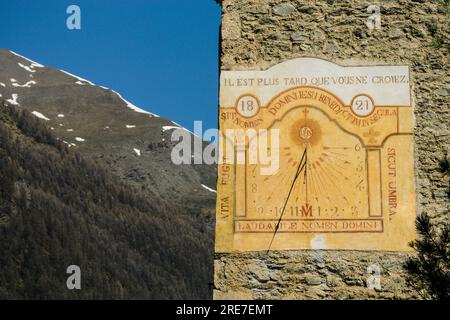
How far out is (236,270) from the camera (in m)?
8.16

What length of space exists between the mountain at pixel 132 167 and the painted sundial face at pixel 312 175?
1635 cm

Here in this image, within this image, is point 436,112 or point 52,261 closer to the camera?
point 436,112

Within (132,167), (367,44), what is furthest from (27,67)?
(367,44)

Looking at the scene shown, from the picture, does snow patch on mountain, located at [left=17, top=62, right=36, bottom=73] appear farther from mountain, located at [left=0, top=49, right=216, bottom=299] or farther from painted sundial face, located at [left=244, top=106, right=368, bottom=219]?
painted sundial face, located at [left=244, top=106, right=368, bottom=219]

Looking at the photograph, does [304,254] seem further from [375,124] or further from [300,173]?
[375,124]

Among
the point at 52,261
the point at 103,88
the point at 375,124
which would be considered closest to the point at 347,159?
Result: the point at 375,124

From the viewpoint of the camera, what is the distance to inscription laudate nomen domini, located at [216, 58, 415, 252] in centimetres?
823

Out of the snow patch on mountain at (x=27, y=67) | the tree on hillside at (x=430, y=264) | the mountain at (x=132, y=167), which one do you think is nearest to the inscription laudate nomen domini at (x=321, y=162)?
the tree on hillside at (x=430, y=264)

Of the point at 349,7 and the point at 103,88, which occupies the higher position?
the point at 103,88

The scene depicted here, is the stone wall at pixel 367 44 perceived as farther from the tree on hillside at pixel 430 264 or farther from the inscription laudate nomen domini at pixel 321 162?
the tree on hillside at pixel 430 264

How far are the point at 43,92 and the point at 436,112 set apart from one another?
104 meters

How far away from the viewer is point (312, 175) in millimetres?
8398

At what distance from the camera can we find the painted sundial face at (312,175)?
830cm

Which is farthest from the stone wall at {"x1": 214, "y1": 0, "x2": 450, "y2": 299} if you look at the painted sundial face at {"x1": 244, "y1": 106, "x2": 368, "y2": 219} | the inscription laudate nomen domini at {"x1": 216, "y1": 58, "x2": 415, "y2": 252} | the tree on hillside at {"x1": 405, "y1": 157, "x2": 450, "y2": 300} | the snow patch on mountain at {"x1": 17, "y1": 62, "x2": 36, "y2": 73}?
the snow patch on mountain at {"x1": 17, "y1": 62, "x2": 36, "y2": 73}
